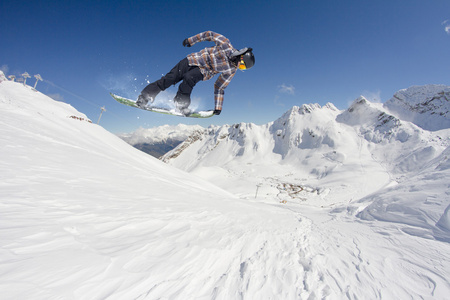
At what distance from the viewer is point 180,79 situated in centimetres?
645

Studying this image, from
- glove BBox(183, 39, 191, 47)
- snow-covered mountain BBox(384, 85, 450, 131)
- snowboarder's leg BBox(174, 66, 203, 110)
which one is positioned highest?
snow-covered mountain BBox(384, 85, 450, 131)

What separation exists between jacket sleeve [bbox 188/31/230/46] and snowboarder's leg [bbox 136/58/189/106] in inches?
27.0

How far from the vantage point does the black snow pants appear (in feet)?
20.3

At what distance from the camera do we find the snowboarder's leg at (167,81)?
20.5 ft

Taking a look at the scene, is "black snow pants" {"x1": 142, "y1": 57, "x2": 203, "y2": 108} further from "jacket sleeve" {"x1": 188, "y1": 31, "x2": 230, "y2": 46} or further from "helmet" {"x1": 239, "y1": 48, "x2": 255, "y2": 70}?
"helmet" {"x1": 239, "y1": 48, "x2": 255, "y2": 70}

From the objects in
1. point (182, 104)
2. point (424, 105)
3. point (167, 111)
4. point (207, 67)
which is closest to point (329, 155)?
point (424, 105)

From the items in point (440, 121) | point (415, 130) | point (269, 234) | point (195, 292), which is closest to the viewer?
point (195, 292)

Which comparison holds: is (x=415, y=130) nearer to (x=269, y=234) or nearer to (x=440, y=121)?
(x=440, y=121)

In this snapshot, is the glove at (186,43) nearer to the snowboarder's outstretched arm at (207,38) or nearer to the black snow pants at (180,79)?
the snowboarder's outstretched arm at (207,38)

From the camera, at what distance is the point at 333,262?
2822 mm

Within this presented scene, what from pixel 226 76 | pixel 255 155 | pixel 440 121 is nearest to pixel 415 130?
pixel 440 121

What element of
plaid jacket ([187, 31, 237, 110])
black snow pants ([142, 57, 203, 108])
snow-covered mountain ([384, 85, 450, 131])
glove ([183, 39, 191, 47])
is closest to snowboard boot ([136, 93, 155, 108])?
black snow pants ([142, 57, 203, 108])

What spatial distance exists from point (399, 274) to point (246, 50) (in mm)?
6166

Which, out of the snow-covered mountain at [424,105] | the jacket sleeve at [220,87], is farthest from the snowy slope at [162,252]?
the snow-covered mountain at [424,105]
